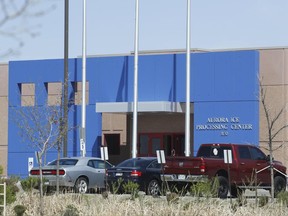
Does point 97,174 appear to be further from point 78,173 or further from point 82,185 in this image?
point 78,173

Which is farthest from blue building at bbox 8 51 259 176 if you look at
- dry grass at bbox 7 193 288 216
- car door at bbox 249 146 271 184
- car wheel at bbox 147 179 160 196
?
dry grass at bbox 7 193 288 216

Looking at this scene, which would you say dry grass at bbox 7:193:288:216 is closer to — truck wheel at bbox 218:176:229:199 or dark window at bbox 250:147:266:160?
truck wheel at bbox 218:176:229:199

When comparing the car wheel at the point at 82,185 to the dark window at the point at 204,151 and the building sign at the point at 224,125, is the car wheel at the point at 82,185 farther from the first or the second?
the building sign at the point at 224,125

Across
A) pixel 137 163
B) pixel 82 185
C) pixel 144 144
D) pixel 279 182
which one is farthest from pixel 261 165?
pixel 144 144

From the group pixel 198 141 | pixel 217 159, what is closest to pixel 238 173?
pixel 217 159

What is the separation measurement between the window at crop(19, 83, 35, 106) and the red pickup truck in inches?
826

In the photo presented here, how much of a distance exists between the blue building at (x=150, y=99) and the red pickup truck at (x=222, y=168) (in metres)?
12.7

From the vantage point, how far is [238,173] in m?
28.0

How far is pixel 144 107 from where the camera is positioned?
44875mm

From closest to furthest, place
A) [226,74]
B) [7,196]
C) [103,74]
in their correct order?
[7,196] → [226,74] → [103,74]

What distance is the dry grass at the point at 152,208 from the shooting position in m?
17.4

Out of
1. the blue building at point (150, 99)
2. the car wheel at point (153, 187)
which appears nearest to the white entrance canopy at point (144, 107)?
the blue building at point (150, 99)

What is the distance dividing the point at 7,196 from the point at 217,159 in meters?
10.4

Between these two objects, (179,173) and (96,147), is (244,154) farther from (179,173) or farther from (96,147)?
(96,147)
